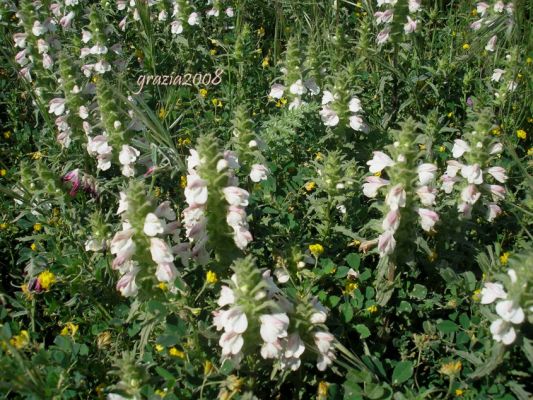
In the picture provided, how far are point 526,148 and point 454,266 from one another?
5.56 ft

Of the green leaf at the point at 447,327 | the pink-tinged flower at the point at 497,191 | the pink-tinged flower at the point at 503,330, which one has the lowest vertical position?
the green leaf at the point at 447,327

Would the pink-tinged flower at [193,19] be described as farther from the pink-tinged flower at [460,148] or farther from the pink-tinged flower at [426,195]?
the pink-tinged flower at [426,195]

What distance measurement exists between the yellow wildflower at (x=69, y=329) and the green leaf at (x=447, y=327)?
181 cm

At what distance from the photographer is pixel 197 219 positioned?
2.44m

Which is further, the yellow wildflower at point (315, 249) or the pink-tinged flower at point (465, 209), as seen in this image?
the yellow wildflower at point (315, 249)

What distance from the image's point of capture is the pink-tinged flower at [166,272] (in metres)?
→ 2.33

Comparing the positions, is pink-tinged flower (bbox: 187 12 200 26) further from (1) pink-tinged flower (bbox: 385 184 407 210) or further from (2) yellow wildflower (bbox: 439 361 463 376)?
(2) yellow wildflower (bbox: 439 361 463 376)

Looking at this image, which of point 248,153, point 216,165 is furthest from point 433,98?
point 216,165

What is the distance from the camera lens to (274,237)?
328cm

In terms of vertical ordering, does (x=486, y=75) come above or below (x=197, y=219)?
below

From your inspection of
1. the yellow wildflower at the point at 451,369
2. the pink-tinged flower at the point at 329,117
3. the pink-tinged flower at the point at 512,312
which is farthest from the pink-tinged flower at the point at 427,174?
the pink-tinged flower at the point at 329,117

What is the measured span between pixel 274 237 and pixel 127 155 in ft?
3.31

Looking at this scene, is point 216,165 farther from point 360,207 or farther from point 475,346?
point 475,346

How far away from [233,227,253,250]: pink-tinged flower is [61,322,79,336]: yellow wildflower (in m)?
0.99
